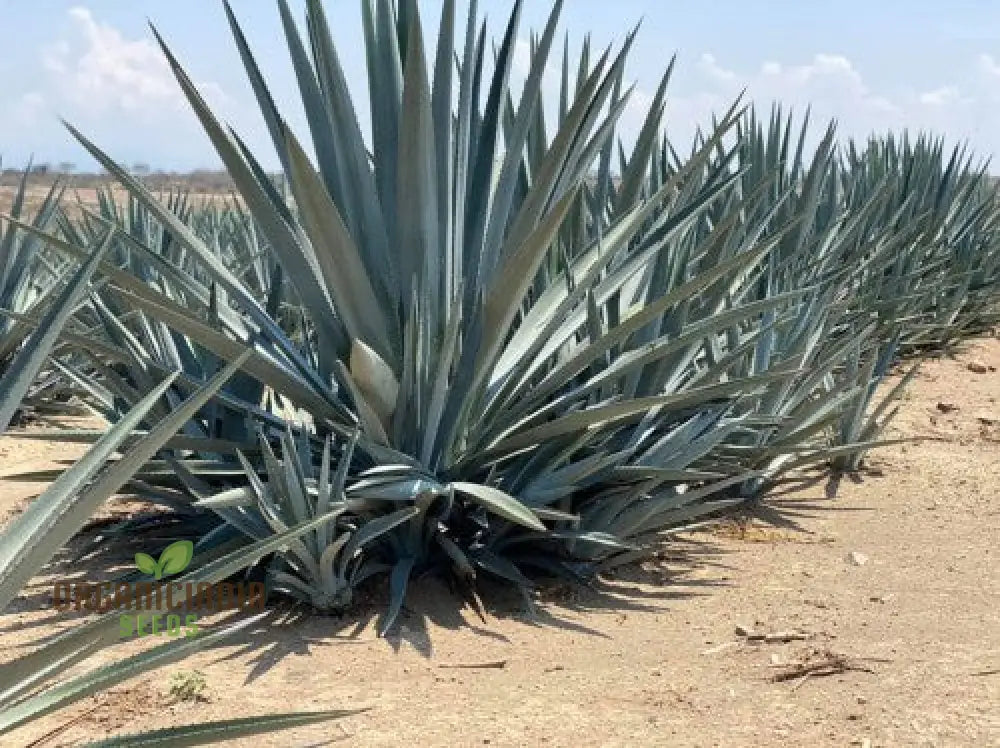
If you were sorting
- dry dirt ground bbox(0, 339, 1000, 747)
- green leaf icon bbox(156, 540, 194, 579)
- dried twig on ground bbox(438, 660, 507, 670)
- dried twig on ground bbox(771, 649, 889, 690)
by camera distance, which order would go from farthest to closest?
green leaf icon bbox(156, 540, 194, 579)
dried twig on ground bbox(438, 660, 507, 670)
dried twig on ground bbox(771, 649, 889, 690)
dry dirt ground bbox(0, 339, 1000, 747)

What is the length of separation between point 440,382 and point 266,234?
725 millimetres

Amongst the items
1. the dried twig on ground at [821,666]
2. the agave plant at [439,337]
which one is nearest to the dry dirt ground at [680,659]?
the dried twig on ground at [821,666]

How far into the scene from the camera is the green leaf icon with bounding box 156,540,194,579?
11.6 ft

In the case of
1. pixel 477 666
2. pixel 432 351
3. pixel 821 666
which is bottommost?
pixel 477 666

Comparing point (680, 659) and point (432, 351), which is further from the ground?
point (432, 351)

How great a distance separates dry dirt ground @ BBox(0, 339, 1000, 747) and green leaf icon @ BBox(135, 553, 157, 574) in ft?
1.06

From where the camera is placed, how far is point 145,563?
360 cm

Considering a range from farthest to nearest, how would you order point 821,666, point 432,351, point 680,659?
point 432,351
point 680,659
point 821,666

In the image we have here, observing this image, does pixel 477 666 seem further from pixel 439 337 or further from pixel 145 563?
pixel 145 563

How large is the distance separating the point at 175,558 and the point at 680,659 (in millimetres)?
1500

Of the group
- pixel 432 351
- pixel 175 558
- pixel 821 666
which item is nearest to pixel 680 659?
pixel 821 666

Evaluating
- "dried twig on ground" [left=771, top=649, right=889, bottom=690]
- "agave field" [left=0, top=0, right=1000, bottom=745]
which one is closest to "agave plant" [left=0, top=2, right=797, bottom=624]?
"agave field" [left=0, top=0, right=1000, bottom=745]

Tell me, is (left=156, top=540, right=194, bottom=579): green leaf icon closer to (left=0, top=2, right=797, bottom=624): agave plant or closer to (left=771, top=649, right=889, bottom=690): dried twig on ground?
(left=0, top=2, right=797, bottom=624): agave plant

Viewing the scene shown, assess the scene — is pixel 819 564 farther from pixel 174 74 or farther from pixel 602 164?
pixel 174 74
